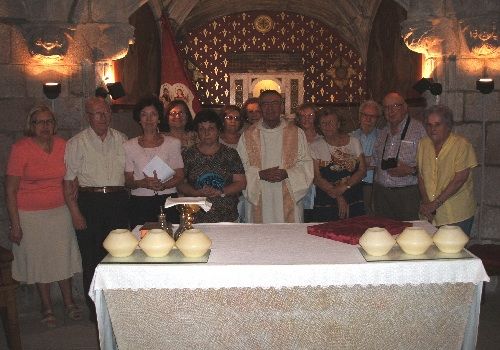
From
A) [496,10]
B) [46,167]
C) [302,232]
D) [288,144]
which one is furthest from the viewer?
[496,10]

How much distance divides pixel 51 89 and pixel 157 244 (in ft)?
9.92

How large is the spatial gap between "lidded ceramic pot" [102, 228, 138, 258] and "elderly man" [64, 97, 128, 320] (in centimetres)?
162

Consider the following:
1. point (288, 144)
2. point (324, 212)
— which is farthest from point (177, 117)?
point (324, 212)

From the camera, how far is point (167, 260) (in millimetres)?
3229

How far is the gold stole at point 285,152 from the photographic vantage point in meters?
5.28

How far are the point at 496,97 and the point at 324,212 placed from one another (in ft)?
6.68

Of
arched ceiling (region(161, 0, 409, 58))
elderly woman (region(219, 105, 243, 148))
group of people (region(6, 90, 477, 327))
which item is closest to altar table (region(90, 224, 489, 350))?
group of people (region(6, 90, 477, 327))

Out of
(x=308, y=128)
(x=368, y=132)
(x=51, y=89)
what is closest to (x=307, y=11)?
(x=368, y=132)

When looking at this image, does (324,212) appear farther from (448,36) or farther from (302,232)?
(448,36)

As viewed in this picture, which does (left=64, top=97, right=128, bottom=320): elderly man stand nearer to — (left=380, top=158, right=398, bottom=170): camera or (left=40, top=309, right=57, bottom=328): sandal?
(left=40, top=309, right=57, bottom=328): sandal

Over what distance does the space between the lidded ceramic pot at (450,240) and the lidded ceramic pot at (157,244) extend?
1.38 m

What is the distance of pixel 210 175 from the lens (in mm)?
4770

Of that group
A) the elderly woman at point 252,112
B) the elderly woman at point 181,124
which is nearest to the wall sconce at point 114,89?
the elderly woman at point 181,124

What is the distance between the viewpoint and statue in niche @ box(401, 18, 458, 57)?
598 centimetres
